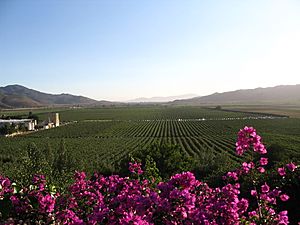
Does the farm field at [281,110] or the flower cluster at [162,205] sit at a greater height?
the flower cluster at [162,205]

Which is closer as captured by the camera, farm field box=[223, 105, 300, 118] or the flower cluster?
the flower cluster

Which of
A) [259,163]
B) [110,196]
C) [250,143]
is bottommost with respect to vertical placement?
[110,196]

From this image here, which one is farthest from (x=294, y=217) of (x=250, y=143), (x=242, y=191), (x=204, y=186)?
(x=250, y=143)

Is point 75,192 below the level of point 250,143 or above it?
below

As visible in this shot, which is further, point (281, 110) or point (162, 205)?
point (281, 110)

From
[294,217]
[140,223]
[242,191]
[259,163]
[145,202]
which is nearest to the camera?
[140,223]

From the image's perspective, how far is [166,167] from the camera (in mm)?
22984

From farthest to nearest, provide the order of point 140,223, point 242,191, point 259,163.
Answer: point 242,191 → point 259,163 → point 140,223

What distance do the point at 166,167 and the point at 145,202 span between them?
64.0 ft

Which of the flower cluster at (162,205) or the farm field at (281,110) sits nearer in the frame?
the flower cluster at (162,205)

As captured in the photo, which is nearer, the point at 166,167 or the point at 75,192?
the point at 75,192

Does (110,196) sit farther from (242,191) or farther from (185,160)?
(185,160)

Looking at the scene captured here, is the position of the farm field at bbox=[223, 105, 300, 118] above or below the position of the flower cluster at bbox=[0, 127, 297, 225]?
below

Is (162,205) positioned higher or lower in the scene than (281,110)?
higher
